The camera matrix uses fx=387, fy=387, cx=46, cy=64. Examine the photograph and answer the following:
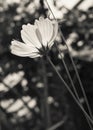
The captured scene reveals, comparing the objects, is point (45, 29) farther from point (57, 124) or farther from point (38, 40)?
point (57, 124)

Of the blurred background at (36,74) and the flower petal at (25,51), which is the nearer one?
the flower petal at (25,51)

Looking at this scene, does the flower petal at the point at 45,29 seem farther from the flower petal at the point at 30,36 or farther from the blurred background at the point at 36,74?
the blurred background at the point at 36,74

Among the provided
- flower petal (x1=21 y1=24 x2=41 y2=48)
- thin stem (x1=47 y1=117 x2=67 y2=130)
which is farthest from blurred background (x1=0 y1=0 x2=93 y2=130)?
flower petal (x1=21 y1=24 x2=41 y2=48)

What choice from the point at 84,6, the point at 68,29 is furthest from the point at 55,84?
the point at 84,6

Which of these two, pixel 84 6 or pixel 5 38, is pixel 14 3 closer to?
pixel 5 38

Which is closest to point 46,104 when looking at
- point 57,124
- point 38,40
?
point 57,124

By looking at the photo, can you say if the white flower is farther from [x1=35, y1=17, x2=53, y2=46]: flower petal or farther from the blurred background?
the blurred background

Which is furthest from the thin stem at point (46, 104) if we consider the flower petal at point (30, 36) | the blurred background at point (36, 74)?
the flower petal at point (30, 36)
